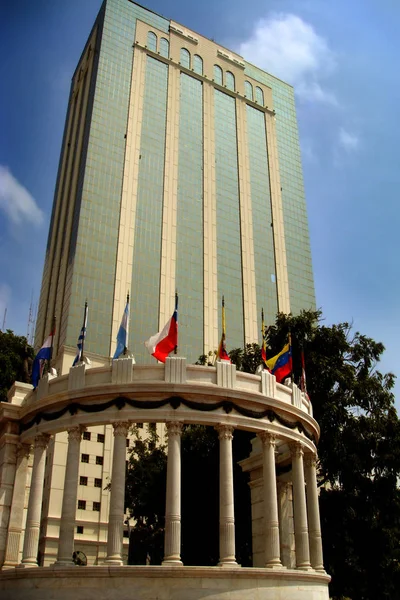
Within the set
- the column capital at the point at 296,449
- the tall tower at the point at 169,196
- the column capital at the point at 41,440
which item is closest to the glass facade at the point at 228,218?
the tall tower at the point at 169,196

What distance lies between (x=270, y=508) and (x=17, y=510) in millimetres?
15487

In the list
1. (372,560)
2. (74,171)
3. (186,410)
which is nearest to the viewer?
(186,410)

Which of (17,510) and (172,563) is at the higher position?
(17,510)

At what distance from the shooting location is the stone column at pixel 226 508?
101 ft

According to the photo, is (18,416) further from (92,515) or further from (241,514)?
(92,515)

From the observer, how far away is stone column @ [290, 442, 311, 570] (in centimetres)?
3475

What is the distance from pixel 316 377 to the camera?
5112 cm

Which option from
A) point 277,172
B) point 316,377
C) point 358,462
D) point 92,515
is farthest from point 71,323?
point 277,172

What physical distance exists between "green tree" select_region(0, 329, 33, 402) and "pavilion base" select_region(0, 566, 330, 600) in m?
28.1

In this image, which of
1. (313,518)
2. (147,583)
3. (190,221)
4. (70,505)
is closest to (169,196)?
(190,221)

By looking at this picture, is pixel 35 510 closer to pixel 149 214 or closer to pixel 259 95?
pixel 149 214

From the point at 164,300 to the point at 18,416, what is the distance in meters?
49.1

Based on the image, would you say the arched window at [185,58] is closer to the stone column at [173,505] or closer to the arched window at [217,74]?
the arched window at [217,74]

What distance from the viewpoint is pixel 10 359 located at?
5906 centimetres
